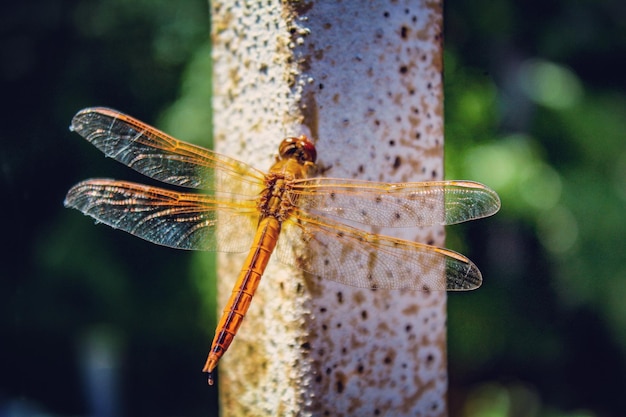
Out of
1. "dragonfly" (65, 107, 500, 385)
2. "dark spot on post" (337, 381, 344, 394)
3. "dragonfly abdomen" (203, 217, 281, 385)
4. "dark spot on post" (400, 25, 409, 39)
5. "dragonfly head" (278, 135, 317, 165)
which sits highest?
"dark spot on post" (400, 25, 409, 39)

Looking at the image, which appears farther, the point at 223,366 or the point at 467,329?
the point at 467,329

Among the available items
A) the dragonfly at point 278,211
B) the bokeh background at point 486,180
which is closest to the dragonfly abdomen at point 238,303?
the dragonfly at point 278,211

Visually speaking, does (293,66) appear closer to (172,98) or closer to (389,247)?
(389,247)

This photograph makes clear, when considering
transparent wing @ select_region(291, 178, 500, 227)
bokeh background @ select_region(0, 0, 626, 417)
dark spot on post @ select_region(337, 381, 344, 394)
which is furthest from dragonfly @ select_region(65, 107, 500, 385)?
bokeh background @ select_region(0, 0, 626, 417)

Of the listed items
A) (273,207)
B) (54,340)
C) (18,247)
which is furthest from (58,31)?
(273,207)

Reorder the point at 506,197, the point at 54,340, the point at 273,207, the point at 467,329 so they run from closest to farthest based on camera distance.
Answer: the point at 273,207 → the point at 506,197 → the point at 467,329 → the point at 54,340

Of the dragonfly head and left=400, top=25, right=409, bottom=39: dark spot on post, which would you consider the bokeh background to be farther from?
the dragonfly head
